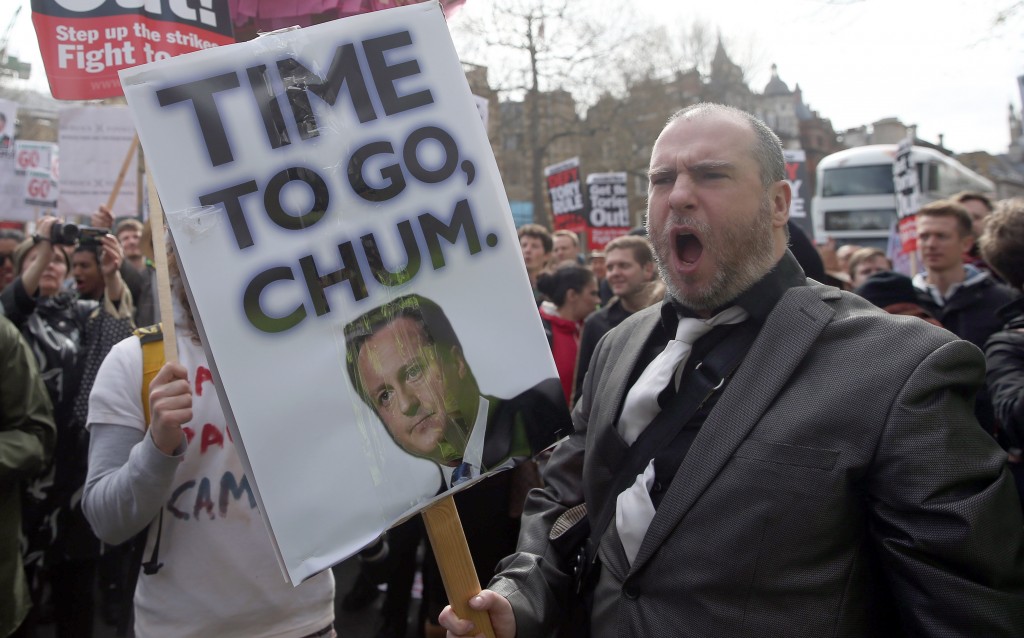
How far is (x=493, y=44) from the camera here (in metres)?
22.9

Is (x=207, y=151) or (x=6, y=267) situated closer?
(x=207, y=151)

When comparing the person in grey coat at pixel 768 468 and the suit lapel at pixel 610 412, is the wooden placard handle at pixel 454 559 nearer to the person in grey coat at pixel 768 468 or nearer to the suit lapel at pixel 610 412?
the person in grey coat at pixel 768 468

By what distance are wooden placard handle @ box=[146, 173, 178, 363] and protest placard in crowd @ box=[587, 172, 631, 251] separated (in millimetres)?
9981

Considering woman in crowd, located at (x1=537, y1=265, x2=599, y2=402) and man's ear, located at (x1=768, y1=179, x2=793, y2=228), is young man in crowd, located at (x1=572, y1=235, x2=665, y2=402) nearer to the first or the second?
woman in crowd, located at (x1=537, y1=265, x2=599, y2=402)

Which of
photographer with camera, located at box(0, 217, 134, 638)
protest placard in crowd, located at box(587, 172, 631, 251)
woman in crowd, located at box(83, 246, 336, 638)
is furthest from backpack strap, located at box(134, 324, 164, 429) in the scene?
protest placard in crowd, located at box(587, 172, 631, 251)

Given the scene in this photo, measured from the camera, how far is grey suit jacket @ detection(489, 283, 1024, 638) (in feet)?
4.31

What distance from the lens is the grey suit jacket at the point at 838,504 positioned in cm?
131

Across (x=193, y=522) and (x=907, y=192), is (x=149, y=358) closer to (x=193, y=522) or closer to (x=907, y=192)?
(x=193, y=522)

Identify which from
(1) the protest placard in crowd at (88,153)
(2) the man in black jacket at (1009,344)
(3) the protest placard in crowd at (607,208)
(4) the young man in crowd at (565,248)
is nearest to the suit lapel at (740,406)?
(2) the man in black jacket at (1009,344)

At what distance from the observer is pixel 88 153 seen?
6.73m

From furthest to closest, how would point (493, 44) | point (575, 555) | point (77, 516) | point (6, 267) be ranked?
1. point (493, 44)
2. point (6, 267)
3. point (77, 516)
4. point (575, 555)

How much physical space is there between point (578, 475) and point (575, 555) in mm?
216

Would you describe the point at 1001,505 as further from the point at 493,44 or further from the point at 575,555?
the point at 493,44

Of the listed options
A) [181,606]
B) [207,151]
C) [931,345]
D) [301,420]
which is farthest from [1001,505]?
[181,606]
